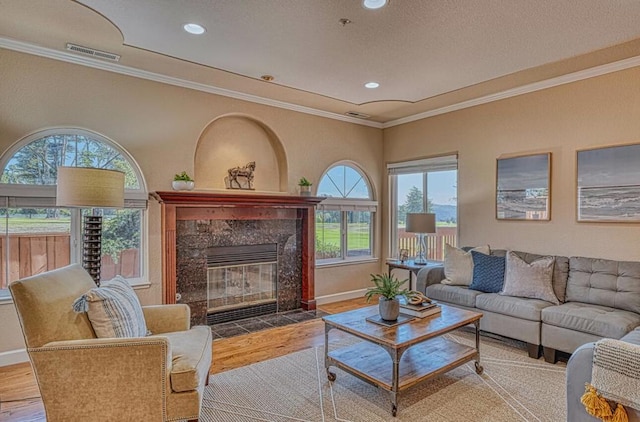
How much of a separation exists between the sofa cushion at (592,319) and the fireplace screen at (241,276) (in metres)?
3.08

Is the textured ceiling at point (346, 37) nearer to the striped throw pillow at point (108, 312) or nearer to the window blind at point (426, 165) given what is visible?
the window blind at point (426, 165)

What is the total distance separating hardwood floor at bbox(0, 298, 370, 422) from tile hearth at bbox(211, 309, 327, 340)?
121mm

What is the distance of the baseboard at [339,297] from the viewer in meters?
5.22

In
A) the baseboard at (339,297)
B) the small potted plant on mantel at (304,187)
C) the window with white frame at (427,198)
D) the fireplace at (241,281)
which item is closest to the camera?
the fireplace at (241,281)

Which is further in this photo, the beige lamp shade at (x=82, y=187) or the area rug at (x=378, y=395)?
the beige lamp shade at (x=82, y=187)

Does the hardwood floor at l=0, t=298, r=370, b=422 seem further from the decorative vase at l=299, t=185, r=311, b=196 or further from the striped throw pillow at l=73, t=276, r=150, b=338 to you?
the decorative vase at l=299, t=185, r=311, b=196

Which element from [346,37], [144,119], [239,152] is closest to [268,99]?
[239,152]

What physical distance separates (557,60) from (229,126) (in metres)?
3.53

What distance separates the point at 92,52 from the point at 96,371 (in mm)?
2814

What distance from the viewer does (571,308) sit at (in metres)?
3.16

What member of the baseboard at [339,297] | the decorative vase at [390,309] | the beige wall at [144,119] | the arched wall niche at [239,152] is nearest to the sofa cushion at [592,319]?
the decorative vase at [390,309]

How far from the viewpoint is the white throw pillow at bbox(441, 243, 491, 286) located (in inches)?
161

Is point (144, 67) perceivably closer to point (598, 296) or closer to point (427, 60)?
point (427, 60)

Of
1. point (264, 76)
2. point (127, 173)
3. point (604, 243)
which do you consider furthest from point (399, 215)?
point (127, 173)
